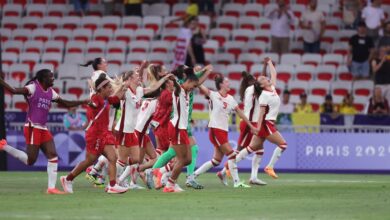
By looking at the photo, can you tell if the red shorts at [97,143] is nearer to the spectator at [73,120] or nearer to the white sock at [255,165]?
the white sock at [255,165]

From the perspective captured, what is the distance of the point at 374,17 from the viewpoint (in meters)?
35.8

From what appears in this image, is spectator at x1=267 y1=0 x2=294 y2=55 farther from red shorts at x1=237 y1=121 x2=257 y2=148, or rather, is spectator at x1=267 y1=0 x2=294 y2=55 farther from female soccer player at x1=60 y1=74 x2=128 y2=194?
female soccer player at x1=60 y1=74 x2=128 y2=194

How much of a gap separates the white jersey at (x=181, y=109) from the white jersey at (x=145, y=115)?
2.03 meters

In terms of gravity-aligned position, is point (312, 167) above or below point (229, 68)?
below

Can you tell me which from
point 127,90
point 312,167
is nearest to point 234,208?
point 127,90

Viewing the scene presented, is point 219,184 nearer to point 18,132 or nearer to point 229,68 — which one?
point 18,132

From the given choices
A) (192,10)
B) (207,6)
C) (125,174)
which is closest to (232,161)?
(125,174)

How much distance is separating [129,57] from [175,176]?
17.4 m

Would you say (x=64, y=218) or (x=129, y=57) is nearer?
(x=64, y=218)

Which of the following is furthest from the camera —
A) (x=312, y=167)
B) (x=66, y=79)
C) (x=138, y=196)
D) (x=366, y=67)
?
(x=66, y=79)

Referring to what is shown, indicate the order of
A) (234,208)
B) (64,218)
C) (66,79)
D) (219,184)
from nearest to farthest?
(64,218) < (234,208) < (219,184) < (66,79)

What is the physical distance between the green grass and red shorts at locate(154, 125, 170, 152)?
1.23 m

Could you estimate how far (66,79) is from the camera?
37.4 metres

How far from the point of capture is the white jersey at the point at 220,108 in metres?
23.3
